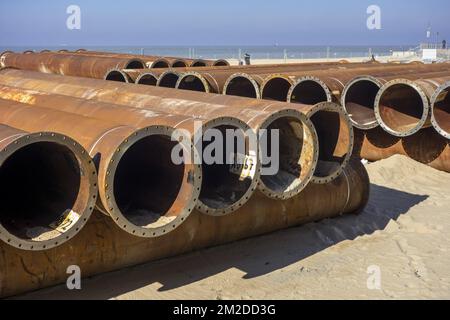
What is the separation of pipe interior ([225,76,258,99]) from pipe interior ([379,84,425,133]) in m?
2.46

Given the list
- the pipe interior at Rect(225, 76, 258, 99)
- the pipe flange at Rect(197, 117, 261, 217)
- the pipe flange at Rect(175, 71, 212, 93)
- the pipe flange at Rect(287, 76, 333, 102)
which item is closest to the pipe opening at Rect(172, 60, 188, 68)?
the pipe interior at Rect(225, 76, 258, 99)

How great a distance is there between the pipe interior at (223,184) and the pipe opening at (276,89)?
15.1 ft

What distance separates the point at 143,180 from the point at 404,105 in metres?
6.55

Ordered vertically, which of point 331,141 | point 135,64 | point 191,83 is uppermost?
point 135,64

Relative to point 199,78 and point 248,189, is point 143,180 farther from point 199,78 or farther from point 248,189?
point 199,78

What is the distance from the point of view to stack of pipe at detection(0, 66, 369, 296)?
11.7ft

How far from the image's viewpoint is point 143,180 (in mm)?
4566

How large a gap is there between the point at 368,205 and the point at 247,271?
9.20 ft

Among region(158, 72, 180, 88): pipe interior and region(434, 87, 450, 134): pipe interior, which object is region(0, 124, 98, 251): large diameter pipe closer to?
region(158, 72, 180, 88): pipe interior

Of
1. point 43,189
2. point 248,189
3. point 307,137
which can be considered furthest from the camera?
point 307,137

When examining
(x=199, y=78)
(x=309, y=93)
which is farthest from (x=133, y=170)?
(x=309, y=93)

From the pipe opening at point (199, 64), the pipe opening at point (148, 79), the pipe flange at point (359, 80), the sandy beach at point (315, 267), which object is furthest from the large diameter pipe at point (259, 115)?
the pipe opening at point (199, 64)

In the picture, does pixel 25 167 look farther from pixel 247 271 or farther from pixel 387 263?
pixel 387 263

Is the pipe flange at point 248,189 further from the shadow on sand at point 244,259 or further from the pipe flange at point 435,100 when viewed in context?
the pipe flange at point 435,100
